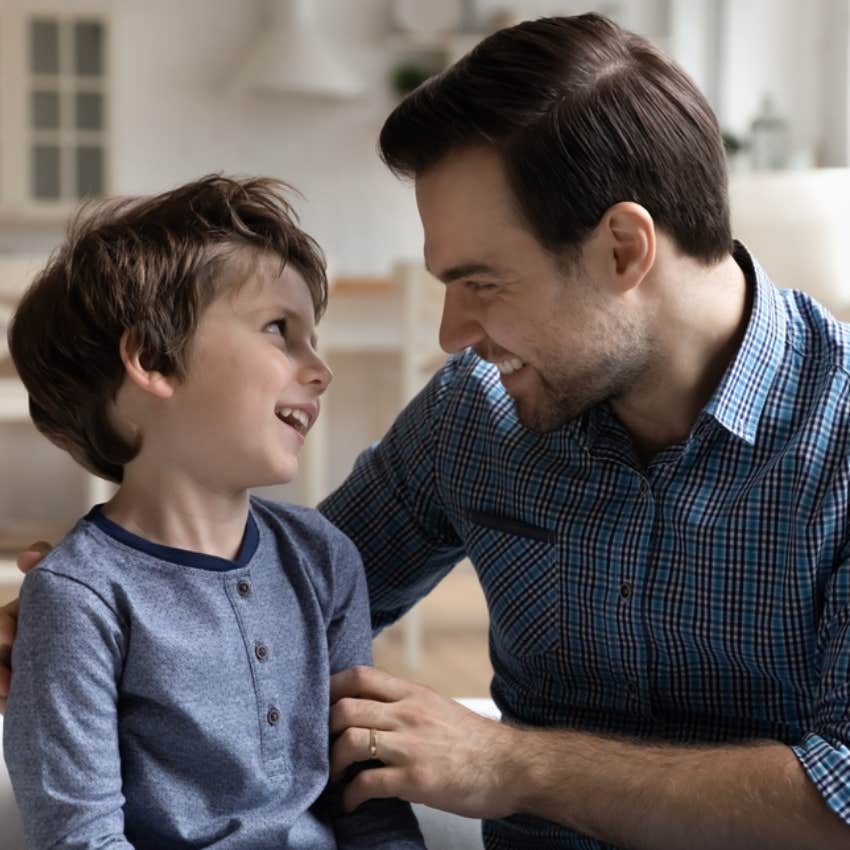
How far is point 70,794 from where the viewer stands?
1098mm

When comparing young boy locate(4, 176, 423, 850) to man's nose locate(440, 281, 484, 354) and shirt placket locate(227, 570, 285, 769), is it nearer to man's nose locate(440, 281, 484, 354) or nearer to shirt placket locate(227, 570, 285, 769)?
shirt placket locate(227, 570, 285, 769)

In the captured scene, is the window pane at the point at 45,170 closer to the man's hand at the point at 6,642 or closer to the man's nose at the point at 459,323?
the man's nose at the point at 459,323

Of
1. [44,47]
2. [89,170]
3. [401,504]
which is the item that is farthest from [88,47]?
[401,504]

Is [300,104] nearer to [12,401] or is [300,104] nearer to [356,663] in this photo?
[12,401]

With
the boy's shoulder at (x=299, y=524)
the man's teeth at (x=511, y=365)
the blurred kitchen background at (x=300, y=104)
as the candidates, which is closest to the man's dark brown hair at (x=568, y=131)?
the man's teeth at (x=511, y=365)

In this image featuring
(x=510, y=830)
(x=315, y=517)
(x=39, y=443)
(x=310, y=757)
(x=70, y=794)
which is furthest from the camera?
(x=39, y=443)

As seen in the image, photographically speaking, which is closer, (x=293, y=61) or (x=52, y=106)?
(x=293, y=61)

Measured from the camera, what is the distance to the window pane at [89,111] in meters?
5.49

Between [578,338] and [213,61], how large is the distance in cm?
450

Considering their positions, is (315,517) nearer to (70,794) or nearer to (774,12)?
(70,794)

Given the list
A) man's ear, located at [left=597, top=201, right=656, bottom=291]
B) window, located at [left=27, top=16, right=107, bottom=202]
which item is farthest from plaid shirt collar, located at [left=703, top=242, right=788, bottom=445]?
window, located at [left=27, top=16, right=107, bottom=202]

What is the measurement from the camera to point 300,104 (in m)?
5.61

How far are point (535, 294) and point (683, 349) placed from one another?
0.51 feet

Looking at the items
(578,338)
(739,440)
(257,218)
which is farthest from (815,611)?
(257,218)
